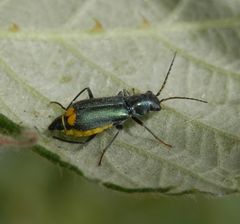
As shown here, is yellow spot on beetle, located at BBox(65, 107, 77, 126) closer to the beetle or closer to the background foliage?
the beetle

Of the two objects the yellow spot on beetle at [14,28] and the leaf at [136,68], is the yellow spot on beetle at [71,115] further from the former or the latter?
the yellow spot on beetle at [14,28]

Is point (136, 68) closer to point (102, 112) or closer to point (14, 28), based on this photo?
point (102, 112)

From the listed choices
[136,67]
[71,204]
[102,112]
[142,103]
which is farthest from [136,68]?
[71,204]

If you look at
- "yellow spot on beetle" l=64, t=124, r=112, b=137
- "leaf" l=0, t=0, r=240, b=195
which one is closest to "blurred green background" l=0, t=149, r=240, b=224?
"yellow spot on beetle" l=64, t=124, r=112, b=137

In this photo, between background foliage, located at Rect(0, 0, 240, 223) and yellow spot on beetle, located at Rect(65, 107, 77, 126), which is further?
yellow spot on beetle, located at Rect(65, 107, 77, 126)

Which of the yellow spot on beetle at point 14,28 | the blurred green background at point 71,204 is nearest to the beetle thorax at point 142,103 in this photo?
the yellow spot on beetle at point 14,28

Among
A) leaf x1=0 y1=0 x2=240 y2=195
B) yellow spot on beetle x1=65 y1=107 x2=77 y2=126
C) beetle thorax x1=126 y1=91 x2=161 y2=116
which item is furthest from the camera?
beetle thorax x1=126 y1=91 x2=161 y2=116

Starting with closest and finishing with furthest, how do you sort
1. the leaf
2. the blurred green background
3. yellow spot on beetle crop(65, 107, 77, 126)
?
the leaf < yellow spot on beetle crop(65, 107, 77, 126) < the blurred green background
